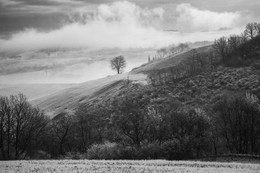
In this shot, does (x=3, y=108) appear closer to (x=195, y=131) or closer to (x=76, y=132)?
(x=76, y=132)

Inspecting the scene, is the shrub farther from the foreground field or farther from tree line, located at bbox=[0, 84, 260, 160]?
the foreground field

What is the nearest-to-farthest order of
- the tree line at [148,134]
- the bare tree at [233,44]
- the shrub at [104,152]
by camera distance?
the shrub at [104,152]
the tree line at [148,134]
the bare tree at [233,44]

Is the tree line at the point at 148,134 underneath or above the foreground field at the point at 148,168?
underneath

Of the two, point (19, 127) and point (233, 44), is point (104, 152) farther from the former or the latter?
point (233, 44)

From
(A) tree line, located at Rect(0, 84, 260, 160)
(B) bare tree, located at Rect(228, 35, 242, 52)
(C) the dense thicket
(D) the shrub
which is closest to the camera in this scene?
(D) the shrub

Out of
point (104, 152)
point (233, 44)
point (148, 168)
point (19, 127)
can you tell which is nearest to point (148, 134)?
point (104, 152)

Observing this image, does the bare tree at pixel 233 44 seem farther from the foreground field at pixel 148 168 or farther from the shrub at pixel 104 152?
the foreground field at pixel 148 168

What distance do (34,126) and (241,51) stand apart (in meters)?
137

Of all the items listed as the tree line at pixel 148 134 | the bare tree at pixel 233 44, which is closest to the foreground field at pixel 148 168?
the tree line at pixel 148 134

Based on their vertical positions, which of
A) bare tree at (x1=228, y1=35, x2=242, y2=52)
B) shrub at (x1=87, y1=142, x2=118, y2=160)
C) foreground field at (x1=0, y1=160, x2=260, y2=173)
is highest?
bare tree at (x1=228, y1=35, x2=242, y2=52)

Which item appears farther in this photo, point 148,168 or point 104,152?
point 104,152

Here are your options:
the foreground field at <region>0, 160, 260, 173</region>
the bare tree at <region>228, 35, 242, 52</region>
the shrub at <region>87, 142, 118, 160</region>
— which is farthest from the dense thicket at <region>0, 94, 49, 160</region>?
the bare tree at <region>228, 35, 242, 52</region>

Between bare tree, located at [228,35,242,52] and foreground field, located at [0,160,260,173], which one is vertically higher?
bare tree, located at [228,35,242,52]

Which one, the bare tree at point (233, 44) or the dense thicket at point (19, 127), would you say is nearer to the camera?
the dense thicket at point (19, 127)
